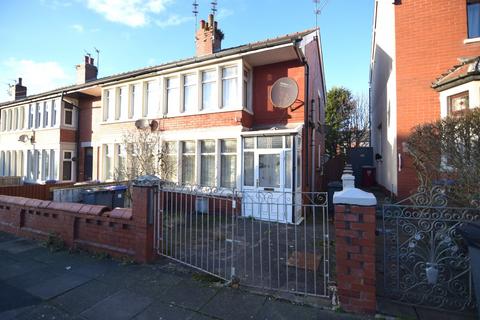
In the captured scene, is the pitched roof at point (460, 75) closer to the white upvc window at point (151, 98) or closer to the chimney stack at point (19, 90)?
the white upvc window at point (151, 98)

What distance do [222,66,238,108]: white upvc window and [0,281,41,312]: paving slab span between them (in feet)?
25.2

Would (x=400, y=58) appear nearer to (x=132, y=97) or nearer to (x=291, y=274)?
(x=291, y=274)

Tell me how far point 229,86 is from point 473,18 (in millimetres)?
7873

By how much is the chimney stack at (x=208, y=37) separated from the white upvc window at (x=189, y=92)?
134 centimetres

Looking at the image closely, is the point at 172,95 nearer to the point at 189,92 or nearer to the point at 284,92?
the point at 189,92

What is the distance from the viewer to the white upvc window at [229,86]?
31.6ft

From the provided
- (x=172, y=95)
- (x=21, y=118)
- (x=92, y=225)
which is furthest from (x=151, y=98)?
(x=21, y=118)

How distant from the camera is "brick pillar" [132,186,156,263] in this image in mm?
4367

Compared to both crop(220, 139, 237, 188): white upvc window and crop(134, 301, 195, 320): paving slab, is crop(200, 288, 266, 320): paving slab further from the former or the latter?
crop(220, 139, 237, 188): white upvc window

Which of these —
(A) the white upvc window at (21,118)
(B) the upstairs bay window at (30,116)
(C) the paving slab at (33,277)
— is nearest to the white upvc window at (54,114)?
(B) the upstairs bay window at (30,116)

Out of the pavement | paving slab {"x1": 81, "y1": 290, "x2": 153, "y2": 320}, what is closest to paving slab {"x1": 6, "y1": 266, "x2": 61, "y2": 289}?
the pavement

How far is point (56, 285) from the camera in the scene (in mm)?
3729

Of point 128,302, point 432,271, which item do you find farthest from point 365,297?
point 128,302

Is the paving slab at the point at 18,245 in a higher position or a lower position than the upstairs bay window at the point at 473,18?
lower
